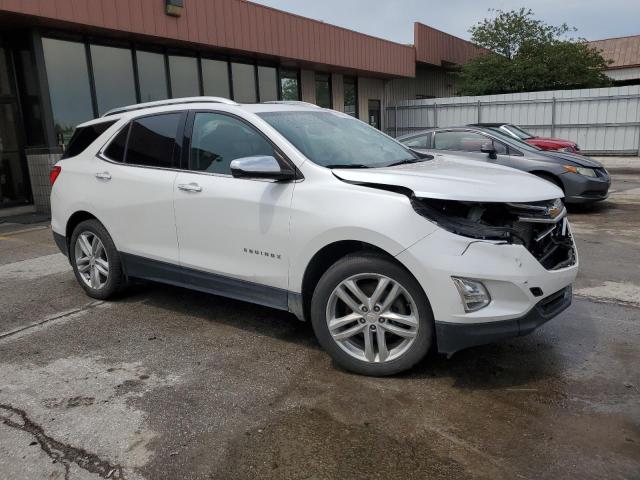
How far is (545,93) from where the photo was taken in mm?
20703

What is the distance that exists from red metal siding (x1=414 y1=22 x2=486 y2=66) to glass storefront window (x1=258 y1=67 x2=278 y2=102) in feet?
29.6

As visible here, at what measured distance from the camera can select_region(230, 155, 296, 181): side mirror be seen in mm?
3515

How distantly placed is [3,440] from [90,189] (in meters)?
2.60

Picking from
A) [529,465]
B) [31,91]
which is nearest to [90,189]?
[529,465]

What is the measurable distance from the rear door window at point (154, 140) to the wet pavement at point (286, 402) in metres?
1.33

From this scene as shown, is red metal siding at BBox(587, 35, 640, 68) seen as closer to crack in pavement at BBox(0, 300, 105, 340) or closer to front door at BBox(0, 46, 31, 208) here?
front door at BBox(0, 46, 31, 208)

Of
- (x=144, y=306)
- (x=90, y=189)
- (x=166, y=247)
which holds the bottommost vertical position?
(x=144, y=306)

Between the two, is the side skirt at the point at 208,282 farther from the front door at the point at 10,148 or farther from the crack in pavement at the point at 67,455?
the front door at the point at 10,148

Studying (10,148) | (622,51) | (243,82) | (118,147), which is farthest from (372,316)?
(622,51)

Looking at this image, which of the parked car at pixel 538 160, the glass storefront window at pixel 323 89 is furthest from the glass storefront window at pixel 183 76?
the parked car at pixel 538 160

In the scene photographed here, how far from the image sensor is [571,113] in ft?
66.7

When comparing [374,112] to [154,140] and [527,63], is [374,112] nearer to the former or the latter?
[527,63]

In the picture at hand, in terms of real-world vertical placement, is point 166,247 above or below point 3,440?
above

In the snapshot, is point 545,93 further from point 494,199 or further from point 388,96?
point 494,199
